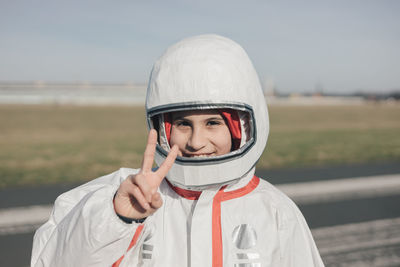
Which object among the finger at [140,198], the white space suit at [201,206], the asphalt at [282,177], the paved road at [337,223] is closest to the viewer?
the finger at [140,198]

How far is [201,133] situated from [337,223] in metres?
4.31

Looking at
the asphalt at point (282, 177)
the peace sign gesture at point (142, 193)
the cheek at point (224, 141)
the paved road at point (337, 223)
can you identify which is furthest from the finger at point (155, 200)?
the asphalt at point (282, 177)

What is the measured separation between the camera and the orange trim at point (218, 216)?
1.54 meters

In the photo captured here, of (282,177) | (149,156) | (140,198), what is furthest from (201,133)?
(282,177)

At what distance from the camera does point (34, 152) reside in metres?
11.2

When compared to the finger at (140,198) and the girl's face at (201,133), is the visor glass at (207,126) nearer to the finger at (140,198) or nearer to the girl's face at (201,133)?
the girl's face at (201,133)

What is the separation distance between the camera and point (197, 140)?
5.33 ft

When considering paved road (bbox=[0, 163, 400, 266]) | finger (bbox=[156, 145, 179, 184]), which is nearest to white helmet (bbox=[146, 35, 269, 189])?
finger (bbox=[156, 145, 179, 184])

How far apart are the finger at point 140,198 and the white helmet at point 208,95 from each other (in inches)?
15.6

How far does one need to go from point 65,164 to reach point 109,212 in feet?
27.8

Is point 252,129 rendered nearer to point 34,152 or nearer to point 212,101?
point 212,101

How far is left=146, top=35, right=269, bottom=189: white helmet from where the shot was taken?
5.43 ft

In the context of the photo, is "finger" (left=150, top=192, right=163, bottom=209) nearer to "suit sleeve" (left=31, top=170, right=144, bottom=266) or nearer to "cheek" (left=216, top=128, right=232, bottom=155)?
"suit sleeve" (left=31, top=170, right=144, bottom=266)

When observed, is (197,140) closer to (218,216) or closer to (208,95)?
(208,95)
